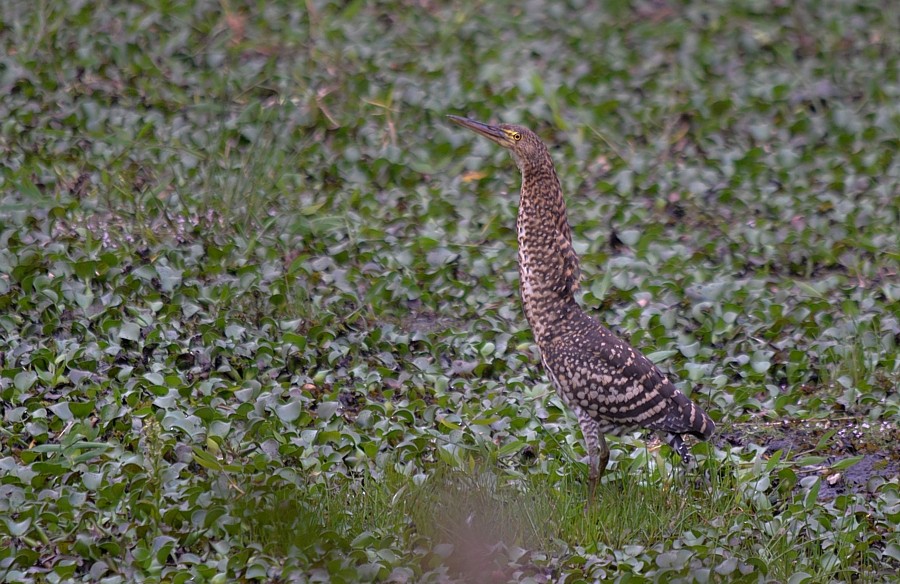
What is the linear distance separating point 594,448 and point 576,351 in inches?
17.1

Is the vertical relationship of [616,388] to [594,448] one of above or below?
above

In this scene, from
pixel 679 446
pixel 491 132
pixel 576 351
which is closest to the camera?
pixel 576 351

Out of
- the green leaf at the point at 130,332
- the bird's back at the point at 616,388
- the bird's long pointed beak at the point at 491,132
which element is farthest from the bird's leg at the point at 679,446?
the green leaf at the point at 130,332

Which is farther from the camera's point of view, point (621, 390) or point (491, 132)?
point (491, 132)

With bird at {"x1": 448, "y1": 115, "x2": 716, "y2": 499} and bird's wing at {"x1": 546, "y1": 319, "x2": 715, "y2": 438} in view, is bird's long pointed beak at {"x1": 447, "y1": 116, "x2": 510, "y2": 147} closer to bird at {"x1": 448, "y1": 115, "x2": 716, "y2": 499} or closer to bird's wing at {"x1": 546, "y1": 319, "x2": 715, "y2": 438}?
bird at {"x1": 448, "y1": 115, "x2": 716, "y2": 499}

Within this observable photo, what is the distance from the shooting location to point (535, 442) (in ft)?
19.4

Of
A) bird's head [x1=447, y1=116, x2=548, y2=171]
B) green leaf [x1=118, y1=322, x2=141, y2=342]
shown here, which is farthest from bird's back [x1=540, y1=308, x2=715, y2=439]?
green leaf [x1=118, y1=322, x2=141, y2=342]

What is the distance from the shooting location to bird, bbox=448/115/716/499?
540 centimetres

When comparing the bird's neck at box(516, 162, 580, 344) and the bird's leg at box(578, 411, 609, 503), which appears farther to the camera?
the bird's neck at box(516, 162, 580, 344)

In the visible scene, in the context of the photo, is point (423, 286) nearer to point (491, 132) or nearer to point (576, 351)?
point (491, 132)

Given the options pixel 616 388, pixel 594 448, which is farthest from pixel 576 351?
pixel 594 448

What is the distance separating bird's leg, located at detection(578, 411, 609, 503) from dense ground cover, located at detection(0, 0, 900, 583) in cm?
10

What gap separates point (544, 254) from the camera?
5637 mm

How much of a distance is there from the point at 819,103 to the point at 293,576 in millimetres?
6374
